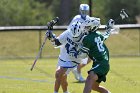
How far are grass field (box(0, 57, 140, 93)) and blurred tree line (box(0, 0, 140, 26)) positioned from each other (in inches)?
413

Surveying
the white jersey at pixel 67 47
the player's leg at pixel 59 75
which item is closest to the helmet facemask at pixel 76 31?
the white jersey at pixel 67 47

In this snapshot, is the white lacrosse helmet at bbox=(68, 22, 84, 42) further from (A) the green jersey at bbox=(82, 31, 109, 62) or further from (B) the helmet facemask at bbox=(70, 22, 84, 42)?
(A) the green jersey at bbox=(82, 31, 109, 62)

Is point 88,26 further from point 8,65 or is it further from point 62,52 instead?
point 8,65

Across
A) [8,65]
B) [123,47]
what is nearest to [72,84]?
A: [8,65]

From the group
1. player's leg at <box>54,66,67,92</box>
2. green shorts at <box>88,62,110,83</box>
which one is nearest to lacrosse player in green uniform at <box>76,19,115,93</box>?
green shorts at <box>88,62,110,83</box>

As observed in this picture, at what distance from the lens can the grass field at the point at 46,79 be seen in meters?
15.8

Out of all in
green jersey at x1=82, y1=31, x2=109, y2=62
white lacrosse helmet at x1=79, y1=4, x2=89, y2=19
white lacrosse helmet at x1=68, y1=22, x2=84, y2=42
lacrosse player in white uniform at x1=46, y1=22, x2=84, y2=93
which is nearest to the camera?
green jersey at x1=82, y1=31, x2=109, y2=62

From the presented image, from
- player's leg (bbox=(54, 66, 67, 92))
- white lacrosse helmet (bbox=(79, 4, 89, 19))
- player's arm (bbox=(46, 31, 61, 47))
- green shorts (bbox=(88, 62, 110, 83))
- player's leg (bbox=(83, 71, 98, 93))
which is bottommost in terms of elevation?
player's leg (bbox=(54, 66, 67, 92))

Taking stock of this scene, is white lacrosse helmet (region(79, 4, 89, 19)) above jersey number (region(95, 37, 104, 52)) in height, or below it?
above

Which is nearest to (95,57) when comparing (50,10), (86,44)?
(86,44)

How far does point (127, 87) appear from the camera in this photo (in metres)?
16.3

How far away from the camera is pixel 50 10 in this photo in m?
51.8

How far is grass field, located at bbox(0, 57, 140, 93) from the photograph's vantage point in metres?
15.8

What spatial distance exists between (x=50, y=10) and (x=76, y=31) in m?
38.5
